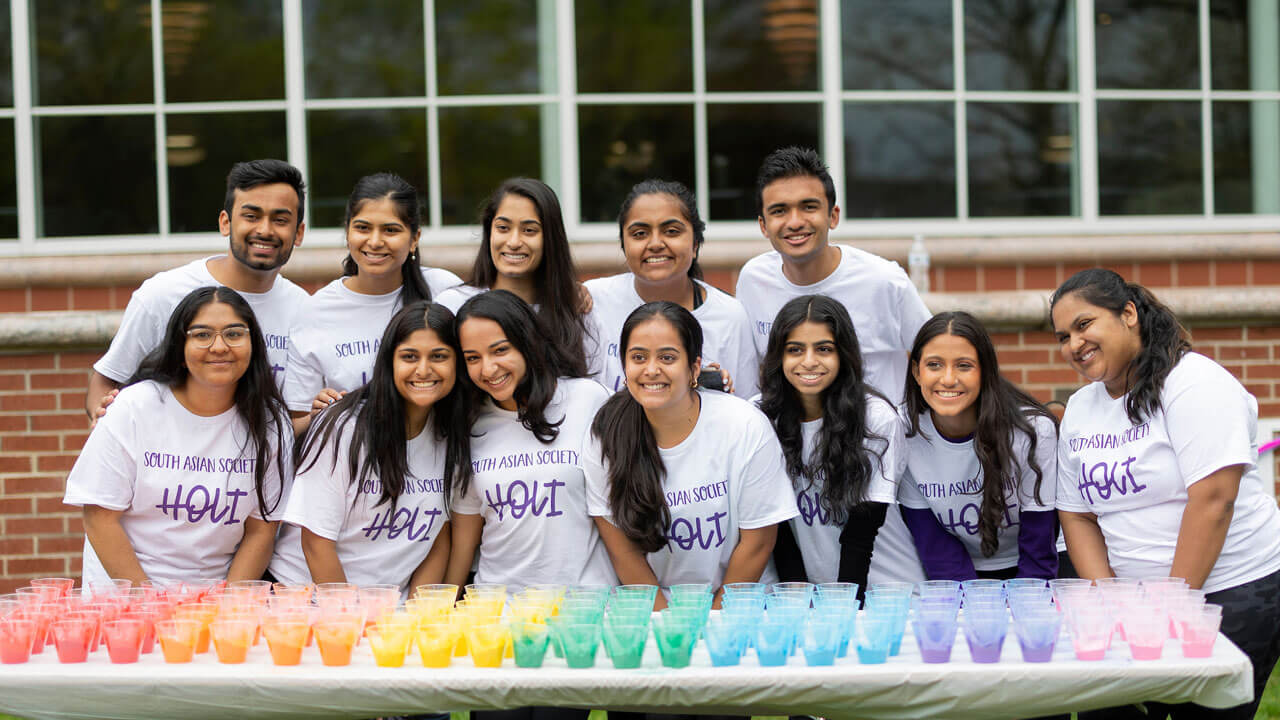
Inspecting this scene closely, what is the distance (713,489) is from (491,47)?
364 cm

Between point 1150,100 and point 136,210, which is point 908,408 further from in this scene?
point 136,210

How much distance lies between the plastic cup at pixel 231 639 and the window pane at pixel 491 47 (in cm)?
404

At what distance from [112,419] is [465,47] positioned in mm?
3418

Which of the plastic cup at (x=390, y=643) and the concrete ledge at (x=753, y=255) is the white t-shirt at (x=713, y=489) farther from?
the concrete ledge at (x=753, y=255)

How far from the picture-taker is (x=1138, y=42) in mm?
6566

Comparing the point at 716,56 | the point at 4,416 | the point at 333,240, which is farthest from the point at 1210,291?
the point at 4,416

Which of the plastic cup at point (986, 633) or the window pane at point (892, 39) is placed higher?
the window pane at point (892, 39)

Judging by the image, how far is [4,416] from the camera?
19.5 ft

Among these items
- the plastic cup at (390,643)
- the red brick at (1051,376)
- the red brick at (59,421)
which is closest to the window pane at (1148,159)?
the red brick at (1051,376)

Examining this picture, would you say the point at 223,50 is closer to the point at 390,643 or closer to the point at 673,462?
the point at 673,462

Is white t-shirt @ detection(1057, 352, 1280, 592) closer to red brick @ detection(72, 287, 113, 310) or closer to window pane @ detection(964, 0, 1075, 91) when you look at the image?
window pane @ detection(964, 0, 1075, 91)

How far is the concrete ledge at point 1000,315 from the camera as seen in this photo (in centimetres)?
586

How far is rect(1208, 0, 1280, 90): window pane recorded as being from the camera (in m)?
6.62

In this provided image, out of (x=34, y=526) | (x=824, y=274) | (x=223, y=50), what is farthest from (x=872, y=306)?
(x=34, y=526)
